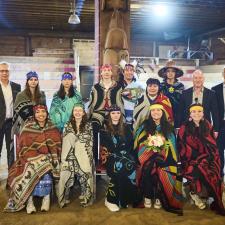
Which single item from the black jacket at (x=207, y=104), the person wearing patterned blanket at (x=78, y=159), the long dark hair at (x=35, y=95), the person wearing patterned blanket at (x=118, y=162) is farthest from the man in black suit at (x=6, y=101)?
the black jacket at (x=207, y=104)

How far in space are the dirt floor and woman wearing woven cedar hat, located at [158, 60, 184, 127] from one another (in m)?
1.28

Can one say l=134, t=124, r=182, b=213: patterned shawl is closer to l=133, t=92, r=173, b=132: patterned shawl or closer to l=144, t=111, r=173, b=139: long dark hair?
l=144, t=111, r=173, b=139: long dark hair

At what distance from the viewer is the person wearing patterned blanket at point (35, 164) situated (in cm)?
302

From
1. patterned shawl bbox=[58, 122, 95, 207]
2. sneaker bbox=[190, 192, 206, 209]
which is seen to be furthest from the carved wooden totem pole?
sneaker bbox=[190, 192, 206, 209]

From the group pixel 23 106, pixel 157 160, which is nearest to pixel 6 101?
pixel 23 106

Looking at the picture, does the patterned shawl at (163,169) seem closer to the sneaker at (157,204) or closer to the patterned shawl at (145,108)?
the sneaker at (157,204)

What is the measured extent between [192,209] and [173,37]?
35.7 ft

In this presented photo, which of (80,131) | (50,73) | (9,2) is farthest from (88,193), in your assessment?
(50,73)

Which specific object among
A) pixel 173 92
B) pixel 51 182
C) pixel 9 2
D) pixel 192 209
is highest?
pixel 9 2

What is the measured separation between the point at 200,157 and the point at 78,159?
137 centimetres

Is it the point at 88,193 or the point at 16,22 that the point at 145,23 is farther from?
the point at 88,193

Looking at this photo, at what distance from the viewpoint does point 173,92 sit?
12.3 feet

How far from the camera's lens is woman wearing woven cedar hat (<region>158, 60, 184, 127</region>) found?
12.2ft

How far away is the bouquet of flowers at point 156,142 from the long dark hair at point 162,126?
0.17ft
